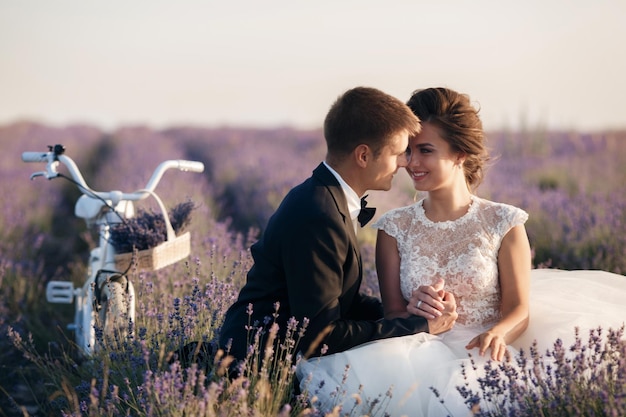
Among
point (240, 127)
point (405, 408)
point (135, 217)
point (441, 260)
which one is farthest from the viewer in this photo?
point (240, 127)

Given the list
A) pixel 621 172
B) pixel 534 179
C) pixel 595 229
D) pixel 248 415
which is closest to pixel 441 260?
pixel 248 415

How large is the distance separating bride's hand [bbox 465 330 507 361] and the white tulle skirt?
0.05m

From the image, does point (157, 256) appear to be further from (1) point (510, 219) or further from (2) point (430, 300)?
(1) point (510, 219)

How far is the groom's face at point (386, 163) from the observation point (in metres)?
3.22

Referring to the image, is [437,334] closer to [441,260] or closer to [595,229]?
[441,260]

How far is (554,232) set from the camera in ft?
21.5

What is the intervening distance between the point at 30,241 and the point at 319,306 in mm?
5708

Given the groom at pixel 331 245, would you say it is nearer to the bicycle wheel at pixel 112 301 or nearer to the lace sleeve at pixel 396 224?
the lace sleeve at pixel 396 224

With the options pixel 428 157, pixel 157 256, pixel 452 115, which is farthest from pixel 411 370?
pixel 157 256

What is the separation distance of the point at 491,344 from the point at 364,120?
1028 millimetres

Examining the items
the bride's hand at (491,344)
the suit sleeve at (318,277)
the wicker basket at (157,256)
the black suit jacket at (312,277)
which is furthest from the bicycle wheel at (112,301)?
the bride's hand at (491,344)

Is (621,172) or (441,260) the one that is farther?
(621,172)

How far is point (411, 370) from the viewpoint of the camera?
309cm

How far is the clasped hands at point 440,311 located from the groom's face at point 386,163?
1.51 feet
